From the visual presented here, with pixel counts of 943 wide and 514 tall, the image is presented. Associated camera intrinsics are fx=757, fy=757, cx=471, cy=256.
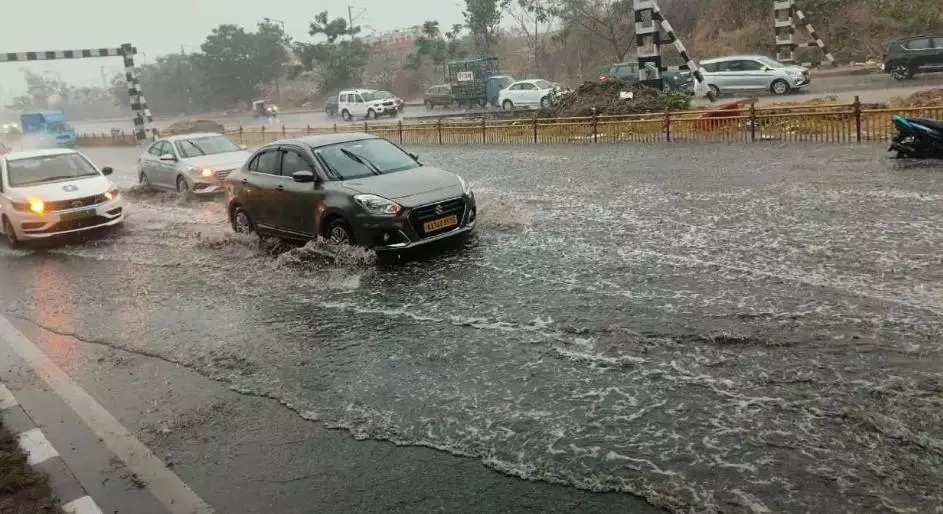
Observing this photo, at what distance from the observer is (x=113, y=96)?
9944 cm

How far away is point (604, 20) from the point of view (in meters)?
48.2

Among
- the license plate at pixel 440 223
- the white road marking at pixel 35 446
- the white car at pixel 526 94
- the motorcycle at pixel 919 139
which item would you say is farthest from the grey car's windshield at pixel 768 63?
the white road marking at pixel 35 446

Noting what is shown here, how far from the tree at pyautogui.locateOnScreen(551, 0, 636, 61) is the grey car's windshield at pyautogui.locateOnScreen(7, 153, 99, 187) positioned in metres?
38.2

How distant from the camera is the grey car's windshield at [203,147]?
1734cm

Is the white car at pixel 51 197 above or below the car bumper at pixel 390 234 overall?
above

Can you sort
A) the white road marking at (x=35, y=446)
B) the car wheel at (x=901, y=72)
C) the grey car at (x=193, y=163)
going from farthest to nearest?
the car wheel at (x=901, y=72)
the grey car at (x=193, y=163)
the white road marking at (x=35, y=446)

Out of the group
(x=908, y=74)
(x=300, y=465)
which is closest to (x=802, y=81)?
(x=908, y=74)

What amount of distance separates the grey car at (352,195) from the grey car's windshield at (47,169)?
14.8ft

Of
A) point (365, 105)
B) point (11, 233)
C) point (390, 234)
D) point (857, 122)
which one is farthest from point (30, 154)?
point (365, 105)

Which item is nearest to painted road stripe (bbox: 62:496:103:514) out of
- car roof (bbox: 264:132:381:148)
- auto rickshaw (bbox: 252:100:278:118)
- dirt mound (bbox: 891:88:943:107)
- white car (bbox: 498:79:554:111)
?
car roof (bbox: 264:132:381:148)

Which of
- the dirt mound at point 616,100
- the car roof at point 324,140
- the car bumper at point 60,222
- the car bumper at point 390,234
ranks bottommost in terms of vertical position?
the car bumper at point 390,234

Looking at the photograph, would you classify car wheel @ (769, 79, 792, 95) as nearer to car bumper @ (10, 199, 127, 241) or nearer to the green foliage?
car bumper @ (10, 199, 127, 241)

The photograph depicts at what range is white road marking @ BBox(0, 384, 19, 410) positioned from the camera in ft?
18.5

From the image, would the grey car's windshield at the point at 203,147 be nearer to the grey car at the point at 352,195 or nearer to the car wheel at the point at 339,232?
the grey car at the point at 352,195
